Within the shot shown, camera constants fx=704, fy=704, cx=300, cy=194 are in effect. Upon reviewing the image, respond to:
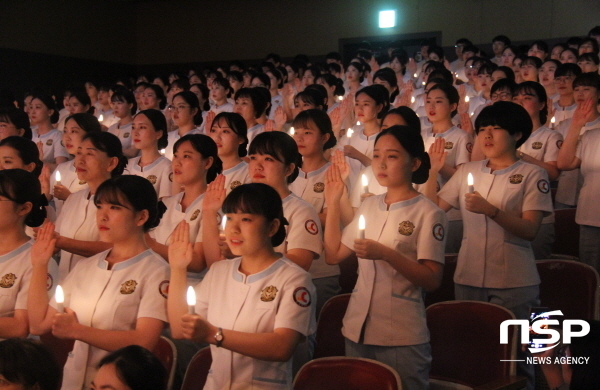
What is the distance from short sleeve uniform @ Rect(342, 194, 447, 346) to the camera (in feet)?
9.45

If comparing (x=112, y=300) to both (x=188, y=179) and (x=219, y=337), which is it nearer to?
(x=219, y=337)

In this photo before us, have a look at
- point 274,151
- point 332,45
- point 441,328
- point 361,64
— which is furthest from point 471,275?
point 332,45

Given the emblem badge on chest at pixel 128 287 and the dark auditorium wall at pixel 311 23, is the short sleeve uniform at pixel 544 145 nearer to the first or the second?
the emblem badge on chest at pixel 128 287

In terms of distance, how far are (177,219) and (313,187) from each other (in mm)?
863

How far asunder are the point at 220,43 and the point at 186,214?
43.5 feet

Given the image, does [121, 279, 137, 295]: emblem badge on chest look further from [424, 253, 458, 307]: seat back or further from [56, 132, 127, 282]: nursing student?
[424, 253, 458, 307]: seat back

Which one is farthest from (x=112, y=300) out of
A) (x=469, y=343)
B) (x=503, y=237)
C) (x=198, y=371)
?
(x=503, y=237)

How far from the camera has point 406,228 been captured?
9.75ft

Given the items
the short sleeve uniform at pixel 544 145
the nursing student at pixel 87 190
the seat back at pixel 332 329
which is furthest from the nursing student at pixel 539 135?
the nursing student at pixel 87 190

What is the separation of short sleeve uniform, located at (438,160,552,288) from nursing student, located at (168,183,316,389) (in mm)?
1245

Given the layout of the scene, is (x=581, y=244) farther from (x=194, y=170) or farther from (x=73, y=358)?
(x=73, y=358)

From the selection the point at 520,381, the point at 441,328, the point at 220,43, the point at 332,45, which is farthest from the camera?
the point at 220,43

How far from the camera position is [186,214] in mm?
3580

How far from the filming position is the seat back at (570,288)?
130 inches
